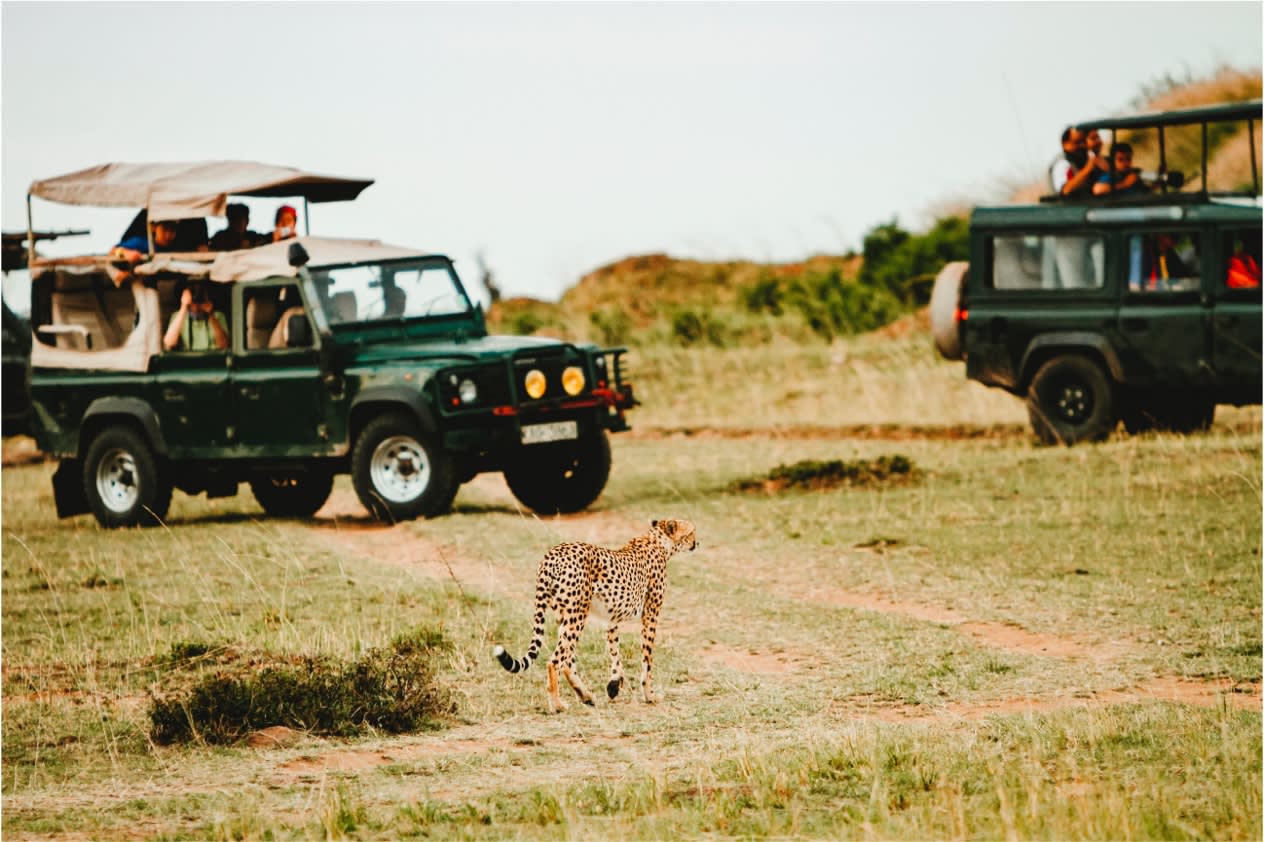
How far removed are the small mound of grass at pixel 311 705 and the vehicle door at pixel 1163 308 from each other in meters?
11.3

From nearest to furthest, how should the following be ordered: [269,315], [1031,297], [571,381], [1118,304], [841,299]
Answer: [571,381]
[269,315]
[1118,304]
[1031,297]
[841,299]

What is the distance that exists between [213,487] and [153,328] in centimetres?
141

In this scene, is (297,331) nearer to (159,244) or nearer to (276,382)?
(276,382)

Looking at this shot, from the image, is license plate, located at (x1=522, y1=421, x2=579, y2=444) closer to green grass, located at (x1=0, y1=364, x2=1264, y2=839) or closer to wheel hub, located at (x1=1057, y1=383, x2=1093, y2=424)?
green grass, located at (x1=0, y1=364, x2=1264, y2=839)

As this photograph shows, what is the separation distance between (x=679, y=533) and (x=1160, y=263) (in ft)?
42.4

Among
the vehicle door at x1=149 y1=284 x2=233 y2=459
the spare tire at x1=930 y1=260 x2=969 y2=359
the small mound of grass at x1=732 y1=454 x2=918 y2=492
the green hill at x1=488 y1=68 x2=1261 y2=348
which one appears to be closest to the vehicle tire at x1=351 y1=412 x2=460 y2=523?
the vehicle door at x1=149 y1=284 x2=233 y2=459

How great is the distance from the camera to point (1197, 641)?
952 cm

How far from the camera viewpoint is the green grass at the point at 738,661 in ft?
20.9

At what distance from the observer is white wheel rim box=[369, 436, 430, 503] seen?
14.4 m

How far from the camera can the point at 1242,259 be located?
17609mm

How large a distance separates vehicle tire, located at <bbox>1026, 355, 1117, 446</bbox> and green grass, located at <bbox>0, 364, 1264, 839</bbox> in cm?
120

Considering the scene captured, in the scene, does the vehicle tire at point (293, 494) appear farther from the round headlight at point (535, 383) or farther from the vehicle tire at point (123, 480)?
the round headlight at point (535, 383)

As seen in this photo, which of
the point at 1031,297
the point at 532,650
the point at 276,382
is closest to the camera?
the point at 532,650

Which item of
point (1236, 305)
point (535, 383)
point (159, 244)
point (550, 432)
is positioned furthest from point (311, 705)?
point (1236, 305)
